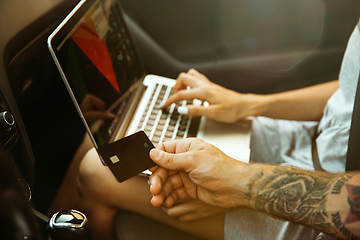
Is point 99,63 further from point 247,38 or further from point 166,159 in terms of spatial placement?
point 247,38

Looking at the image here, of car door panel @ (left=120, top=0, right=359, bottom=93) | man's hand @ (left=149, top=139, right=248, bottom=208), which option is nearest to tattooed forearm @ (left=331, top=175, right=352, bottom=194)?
man's hand @ (left=149, top=139, right=248, bottom=208)

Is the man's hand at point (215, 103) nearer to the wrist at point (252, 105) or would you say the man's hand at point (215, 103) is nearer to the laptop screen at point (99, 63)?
the wrist at point (252, 105)

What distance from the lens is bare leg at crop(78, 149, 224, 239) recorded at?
0.71 meters

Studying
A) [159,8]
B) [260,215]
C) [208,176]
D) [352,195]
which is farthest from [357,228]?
[159,8]

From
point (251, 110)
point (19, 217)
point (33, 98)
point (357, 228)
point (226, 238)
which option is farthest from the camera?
point (251, 110)

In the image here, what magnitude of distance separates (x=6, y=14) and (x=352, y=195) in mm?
908

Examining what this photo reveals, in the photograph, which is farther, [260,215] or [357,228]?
[260,215]

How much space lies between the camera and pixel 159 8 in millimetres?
1269

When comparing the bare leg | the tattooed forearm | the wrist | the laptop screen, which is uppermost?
the laptop screen

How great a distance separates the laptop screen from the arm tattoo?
47cm

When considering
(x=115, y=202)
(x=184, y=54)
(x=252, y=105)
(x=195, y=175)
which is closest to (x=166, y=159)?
(x=195, y=175)

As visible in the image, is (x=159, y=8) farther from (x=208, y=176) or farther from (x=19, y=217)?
(x=19, y=217)

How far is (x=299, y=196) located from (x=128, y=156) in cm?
44

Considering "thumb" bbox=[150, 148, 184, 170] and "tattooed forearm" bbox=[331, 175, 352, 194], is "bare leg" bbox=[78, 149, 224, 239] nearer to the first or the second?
"thumb" bbox=[150, 148, 184, 170]
